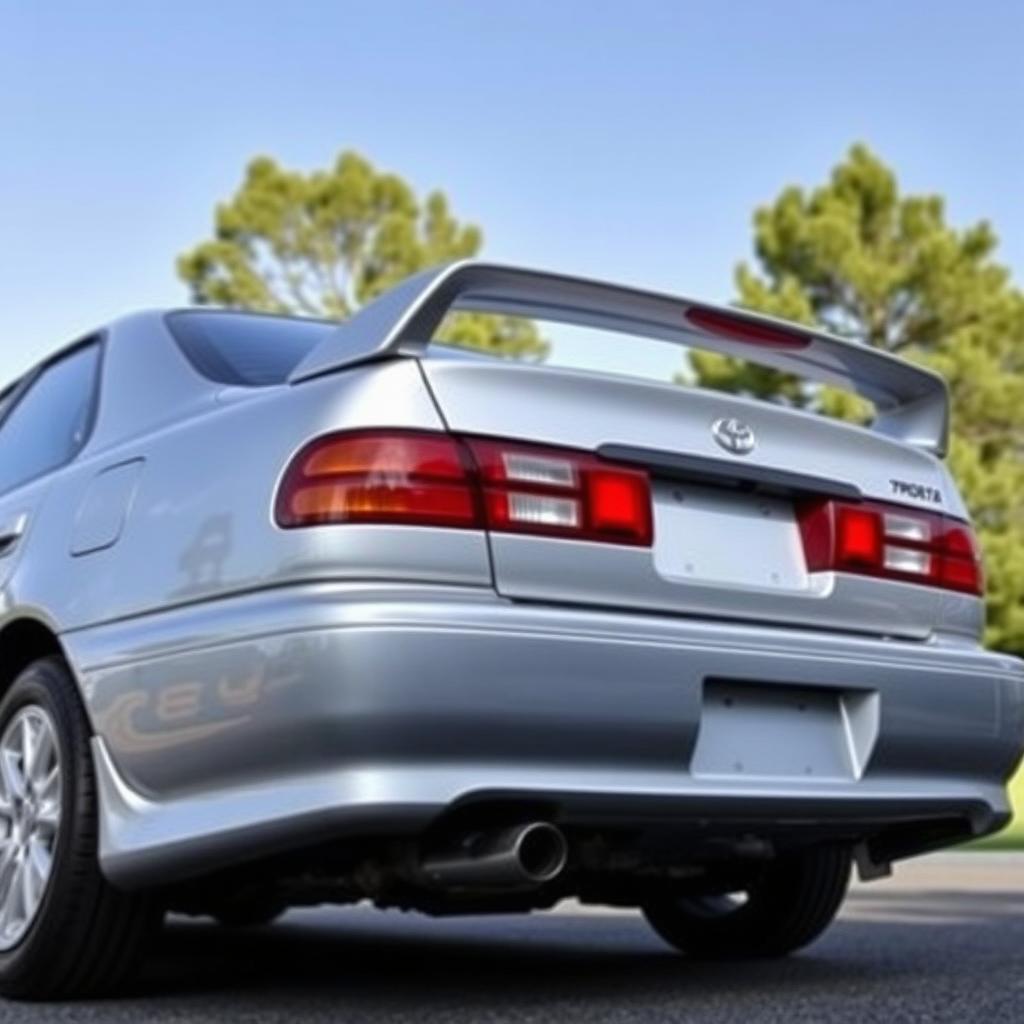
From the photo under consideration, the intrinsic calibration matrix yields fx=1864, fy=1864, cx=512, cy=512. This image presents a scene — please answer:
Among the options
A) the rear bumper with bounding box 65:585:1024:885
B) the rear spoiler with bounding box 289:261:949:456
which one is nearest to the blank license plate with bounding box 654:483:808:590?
the rear bumper with bounding box 65:585:1024:885

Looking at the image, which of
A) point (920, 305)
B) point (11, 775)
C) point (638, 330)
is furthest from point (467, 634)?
point (920, 305)

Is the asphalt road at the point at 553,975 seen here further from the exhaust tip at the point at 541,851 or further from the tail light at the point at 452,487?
the tail light at the point at 452,487

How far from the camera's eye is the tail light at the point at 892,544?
366 centimetres

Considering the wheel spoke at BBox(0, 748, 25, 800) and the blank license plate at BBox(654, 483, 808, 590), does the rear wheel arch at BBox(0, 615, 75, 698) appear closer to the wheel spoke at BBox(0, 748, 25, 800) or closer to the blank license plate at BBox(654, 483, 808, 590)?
the wheel spoke at BBox(0, 748, 25, 800)

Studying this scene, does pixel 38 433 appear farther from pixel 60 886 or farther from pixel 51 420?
pixel 60 886

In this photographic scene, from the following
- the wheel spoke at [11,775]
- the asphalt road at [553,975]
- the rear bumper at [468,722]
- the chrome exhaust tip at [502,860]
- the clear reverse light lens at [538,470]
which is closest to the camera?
the rear bumper at [468,722]

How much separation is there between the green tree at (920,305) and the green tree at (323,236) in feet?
16.8

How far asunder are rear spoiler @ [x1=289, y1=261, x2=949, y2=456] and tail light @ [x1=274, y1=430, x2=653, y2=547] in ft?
0.68

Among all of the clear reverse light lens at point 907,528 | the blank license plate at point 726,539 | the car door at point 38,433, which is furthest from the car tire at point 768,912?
the car door at point 38,433

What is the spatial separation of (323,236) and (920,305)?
33.1 feet

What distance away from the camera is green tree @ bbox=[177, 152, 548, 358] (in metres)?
30.9

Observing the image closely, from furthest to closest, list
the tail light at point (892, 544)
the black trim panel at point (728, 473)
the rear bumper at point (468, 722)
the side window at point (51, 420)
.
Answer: the side window at point (51, 420) < the tail light at point (892, 544) < the black trim panel at point (728, 473) < the rear bumper at point (468, 722)

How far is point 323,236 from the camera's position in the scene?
3158 cm

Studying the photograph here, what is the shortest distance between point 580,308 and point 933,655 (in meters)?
0.99
